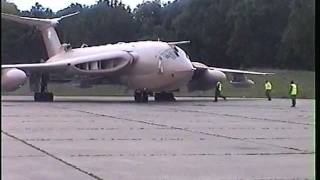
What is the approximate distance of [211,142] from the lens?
13578 mm

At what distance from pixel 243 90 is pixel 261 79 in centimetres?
914

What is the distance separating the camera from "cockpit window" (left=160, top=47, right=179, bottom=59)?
114 feet

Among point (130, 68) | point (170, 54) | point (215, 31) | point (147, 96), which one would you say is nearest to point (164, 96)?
point (147, 96)

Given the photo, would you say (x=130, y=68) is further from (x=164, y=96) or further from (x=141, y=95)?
(x=164, y=96)

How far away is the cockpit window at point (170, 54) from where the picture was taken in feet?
114

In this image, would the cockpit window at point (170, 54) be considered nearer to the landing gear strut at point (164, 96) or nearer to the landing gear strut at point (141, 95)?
the landing gear strut at point (141, 95)

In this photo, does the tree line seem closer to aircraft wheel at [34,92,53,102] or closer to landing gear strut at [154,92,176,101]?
aircraft wheel at [34,92,53,102]

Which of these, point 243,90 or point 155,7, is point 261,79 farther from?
point 155,7

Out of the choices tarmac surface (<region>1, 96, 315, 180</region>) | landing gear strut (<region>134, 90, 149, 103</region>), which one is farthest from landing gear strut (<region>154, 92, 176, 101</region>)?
tarmac surface (<region>1, 96, 315, 180</region>)

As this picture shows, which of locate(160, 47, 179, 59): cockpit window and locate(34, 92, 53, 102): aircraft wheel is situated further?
locate(34, 92, 53, 102): aircraft wheel

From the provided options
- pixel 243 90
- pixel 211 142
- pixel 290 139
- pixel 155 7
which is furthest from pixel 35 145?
pixel 155 7

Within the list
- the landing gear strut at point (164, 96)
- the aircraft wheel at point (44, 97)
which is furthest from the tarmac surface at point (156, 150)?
the landing gear strut at point (164, 96)

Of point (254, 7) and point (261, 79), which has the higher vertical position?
point (254, 7)

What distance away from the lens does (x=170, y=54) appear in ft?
115
